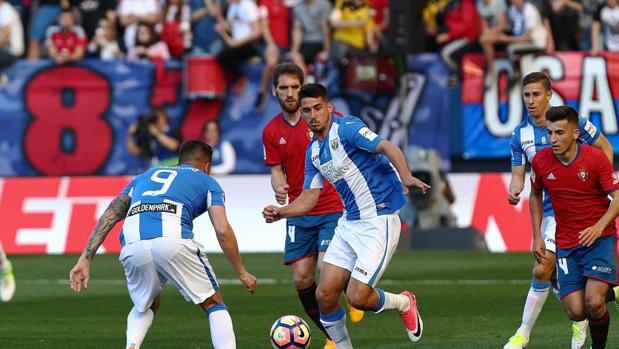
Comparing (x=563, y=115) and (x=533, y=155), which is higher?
(x=563, y=115)

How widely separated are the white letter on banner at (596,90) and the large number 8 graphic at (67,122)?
8658 mm

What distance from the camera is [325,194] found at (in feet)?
42.4

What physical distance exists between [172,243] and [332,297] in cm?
161

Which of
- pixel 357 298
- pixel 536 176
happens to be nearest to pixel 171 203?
pixel 357 298

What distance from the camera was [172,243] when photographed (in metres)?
10.4

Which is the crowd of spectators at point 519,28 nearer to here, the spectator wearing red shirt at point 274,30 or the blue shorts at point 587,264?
the spectator wearing red shirt at point 274,30

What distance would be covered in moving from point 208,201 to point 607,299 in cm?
365

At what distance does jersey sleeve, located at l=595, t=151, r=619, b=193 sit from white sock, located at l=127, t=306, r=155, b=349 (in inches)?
140

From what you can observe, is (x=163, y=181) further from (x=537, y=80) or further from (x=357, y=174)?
(x=537, y=80)

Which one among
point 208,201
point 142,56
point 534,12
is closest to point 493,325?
point 208,201

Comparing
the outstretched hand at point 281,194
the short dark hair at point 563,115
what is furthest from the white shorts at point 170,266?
the short dark hair at point 563,115

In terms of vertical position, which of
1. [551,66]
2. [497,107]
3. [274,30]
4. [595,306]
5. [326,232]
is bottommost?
[497,107]

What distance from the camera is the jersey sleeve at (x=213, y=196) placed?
34.4 feet

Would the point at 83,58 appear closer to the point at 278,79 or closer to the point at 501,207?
the point at 501,207
